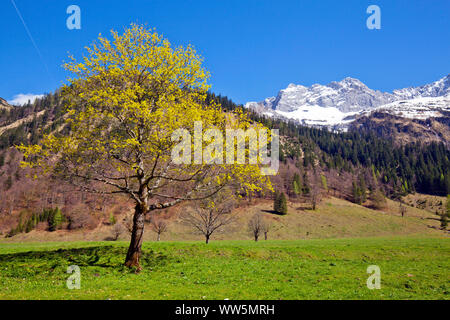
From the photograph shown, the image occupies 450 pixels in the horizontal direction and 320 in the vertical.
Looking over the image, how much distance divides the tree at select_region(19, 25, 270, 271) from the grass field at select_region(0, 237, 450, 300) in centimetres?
308

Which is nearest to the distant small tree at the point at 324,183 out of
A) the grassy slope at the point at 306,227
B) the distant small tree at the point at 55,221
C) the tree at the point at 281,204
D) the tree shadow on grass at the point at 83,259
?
the grassy slope at the point at 306,227

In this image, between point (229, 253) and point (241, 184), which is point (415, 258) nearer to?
point (229, 253)

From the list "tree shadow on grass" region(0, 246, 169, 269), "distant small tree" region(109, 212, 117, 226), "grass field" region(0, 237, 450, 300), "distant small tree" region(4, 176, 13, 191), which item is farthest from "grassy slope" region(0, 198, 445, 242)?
"tree shadow on grass" region(0, 246, 169, 269)

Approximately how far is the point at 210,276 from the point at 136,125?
37.3 feet

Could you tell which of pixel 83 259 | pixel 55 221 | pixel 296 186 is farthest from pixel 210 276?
pixel 296 186

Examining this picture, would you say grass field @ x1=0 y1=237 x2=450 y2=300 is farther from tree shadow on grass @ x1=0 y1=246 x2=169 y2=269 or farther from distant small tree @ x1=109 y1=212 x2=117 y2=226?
distant small tree @ x1=109 y1=212 x2=117 y2=226

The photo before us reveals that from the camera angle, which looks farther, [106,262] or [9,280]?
[106,262]

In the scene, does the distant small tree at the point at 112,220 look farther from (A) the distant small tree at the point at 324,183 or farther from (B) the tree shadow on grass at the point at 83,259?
(A) the distant small tree at the point at 324,183

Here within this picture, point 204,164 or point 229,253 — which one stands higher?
point 204,164

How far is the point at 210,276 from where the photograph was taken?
54.3 ft

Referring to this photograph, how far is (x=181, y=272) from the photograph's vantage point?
17.6 meters

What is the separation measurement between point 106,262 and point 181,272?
585 cm
